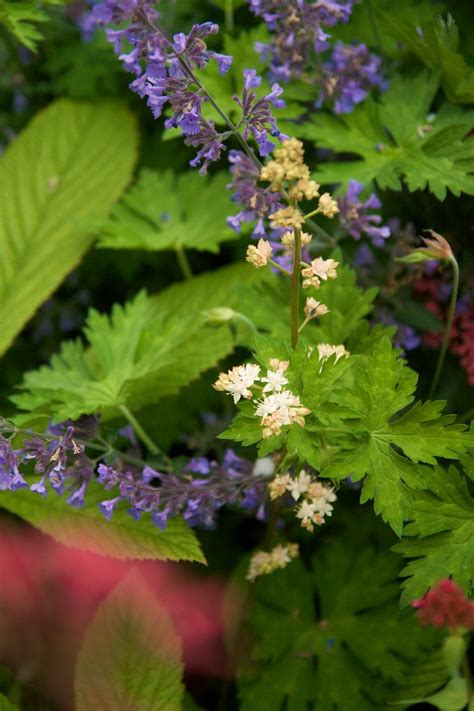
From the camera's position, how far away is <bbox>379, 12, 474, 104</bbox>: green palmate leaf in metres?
1.25

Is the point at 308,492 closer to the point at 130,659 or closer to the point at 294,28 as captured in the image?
the point at 130,659

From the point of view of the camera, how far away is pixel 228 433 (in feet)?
2.98

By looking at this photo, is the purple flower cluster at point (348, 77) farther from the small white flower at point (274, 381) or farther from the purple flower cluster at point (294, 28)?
the small white flower at point (274, 381)

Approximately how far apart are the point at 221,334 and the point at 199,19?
2.59ft

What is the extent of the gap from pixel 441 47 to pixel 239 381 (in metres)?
0.71

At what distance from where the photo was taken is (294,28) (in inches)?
51.7

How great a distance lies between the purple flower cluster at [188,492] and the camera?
1.07m

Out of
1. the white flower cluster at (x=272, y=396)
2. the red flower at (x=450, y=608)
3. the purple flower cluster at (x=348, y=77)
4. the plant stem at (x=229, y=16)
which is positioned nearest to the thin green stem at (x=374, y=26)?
the purple flower cluster at (x=348, y=77)

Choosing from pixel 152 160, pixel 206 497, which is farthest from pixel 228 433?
pixel 152 160

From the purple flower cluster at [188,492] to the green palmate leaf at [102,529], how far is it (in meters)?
0.03

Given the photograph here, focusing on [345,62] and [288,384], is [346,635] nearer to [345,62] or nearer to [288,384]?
Result: [288,384]

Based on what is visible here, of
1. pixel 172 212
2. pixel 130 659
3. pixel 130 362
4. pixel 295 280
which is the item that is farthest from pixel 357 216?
pixel 130 659

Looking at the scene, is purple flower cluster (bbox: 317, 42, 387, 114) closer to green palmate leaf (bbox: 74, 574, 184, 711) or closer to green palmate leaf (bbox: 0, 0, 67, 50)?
green palmate leaf (bbox: 0, 0, 67, 50)

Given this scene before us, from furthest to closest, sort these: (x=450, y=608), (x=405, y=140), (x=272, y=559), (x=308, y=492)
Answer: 1. (x=405, y=140)
2. (x=272, y=559)
3. (x=308, y=492)
4. (x=450, y=608)
